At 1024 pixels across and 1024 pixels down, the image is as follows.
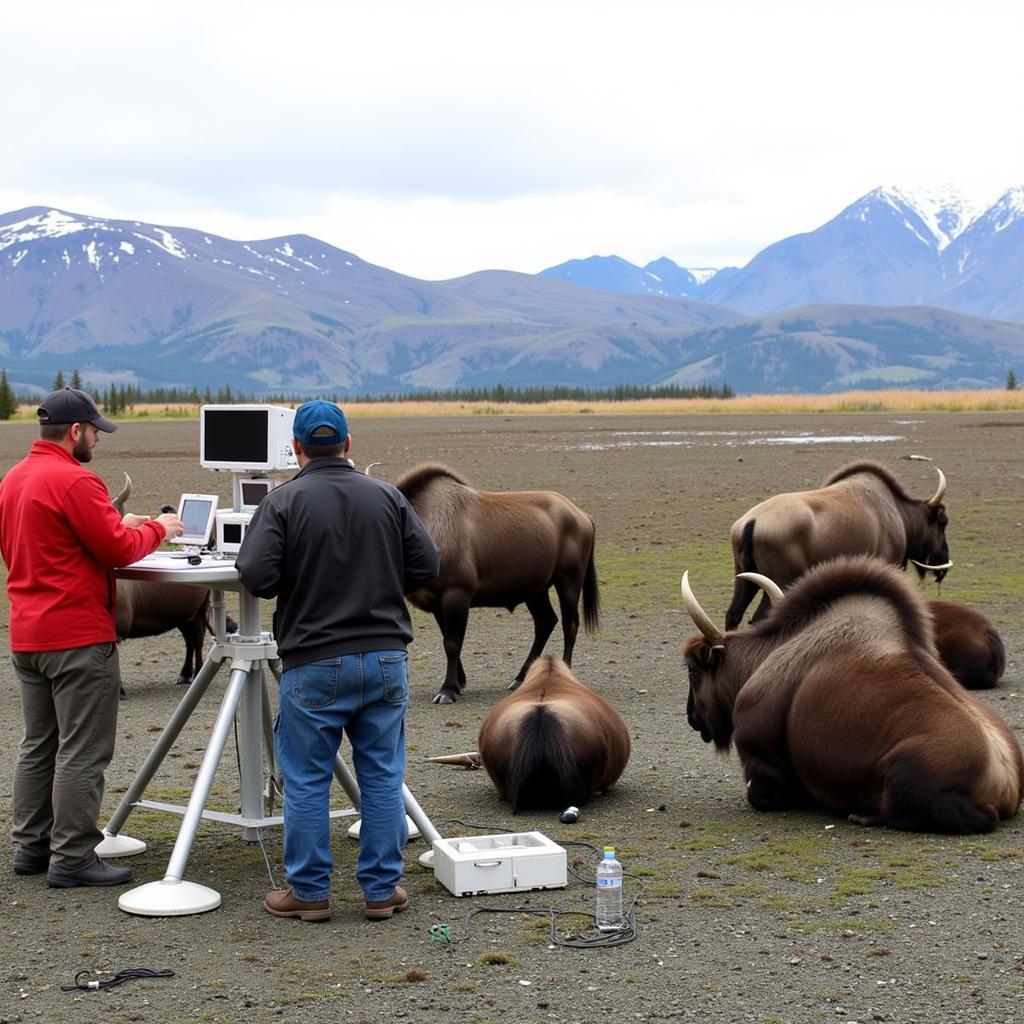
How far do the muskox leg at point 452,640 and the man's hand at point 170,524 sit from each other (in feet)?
16.3

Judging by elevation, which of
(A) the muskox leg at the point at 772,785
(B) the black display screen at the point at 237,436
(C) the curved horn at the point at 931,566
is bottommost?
(A) the muskox leg at the point at 772,785

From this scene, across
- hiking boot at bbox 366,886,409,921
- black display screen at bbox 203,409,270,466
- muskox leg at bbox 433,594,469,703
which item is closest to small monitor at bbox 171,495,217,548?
black display screen at bbox 203,409,270,466

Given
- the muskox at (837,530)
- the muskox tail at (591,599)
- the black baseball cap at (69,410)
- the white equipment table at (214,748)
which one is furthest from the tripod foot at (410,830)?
the muskox tail at (591,599)

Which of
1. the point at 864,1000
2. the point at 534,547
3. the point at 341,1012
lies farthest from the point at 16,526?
the point at 534,547

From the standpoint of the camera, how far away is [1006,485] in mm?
29906

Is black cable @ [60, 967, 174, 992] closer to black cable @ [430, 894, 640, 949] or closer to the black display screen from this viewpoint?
black cable @ [430, 894, 640, 949]

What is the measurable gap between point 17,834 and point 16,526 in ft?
5.17

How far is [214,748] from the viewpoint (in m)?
7.24

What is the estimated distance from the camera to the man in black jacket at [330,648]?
253 inches

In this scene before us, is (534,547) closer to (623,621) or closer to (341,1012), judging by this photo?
(623,621)

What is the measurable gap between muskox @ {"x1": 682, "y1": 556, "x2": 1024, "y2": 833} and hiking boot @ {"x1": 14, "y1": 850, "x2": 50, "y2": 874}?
3.78 meters

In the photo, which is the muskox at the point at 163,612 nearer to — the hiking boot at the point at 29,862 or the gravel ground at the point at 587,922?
the gravel ground at the point at 587,922

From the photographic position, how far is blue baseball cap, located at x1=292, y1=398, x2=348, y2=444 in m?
6.64

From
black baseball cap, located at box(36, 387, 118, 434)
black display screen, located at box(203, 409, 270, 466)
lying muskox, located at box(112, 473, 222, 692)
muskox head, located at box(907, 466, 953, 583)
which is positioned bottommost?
lying muskox, located at box(112, 473, 222, 692)
